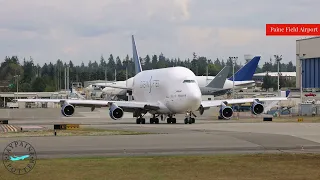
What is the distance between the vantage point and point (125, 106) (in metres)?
64.2

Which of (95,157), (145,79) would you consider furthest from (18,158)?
(145,79)

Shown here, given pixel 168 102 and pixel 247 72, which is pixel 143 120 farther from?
pixel 247 72

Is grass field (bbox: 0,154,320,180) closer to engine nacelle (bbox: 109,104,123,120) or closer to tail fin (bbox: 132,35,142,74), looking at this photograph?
engine nacelle (bbox: 109,104,123,120)

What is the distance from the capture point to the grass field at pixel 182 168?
21250mm

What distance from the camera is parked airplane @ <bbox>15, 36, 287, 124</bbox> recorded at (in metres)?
60.9

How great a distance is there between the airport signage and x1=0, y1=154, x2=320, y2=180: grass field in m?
0.30

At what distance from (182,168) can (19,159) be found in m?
7.25

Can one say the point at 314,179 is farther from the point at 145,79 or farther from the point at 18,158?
the point at 145,79

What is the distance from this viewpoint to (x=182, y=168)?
76.4 feet

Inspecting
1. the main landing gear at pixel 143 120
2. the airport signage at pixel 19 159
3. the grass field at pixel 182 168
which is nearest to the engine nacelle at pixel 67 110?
the main landing gear at pixel 143 120

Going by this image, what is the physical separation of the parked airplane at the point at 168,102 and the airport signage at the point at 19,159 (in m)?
29.0

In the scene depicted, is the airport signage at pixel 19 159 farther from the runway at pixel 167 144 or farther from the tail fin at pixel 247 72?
the tail fin at pixel 247 72

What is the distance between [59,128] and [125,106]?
15282mm

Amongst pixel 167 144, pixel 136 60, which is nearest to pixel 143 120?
pixel 136 60
